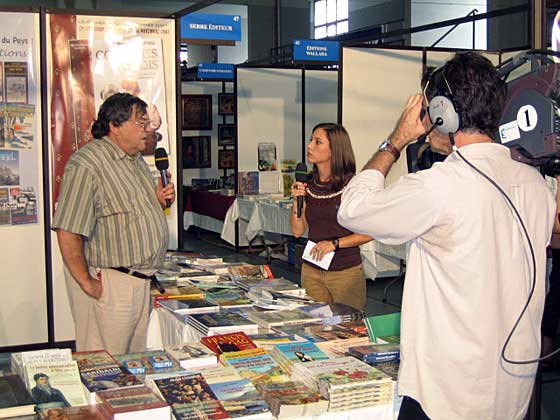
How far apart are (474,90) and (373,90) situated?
220 inches

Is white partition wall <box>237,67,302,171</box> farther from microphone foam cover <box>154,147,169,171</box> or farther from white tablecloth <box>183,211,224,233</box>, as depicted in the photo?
microphone foam cover <box>154,147,169,171</box>

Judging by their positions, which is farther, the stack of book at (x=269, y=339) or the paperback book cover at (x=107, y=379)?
the stack of book at (x=269, y=339)

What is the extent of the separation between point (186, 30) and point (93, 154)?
8752 millimetres

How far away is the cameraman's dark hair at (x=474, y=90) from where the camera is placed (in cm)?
156

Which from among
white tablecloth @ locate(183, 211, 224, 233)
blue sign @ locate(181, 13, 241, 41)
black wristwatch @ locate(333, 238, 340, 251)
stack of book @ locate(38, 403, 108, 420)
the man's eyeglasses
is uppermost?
blue sign @ locate(181, 13, 241, 41)

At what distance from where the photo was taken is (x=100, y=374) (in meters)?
2.17

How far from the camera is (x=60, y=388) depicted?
81.0 inches

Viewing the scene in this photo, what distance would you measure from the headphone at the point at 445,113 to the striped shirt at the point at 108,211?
1722 mm

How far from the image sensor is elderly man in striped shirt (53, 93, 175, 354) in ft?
9.68

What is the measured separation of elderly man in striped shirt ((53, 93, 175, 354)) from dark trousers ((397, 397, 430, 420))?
5.32ft

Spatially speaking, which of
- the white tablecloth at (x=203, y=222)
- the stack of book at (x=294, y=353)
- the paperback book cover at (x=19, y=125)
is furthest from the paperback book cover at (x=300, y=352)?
the white tablecloth at (x=203, y=222)

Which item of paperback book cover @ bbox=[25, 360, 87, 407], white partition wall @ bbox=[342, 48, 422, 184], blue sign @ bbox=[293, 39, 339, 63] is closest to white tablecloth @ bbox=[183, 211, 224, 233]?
blue sign @ bbox=[293, 39, 339, 63]

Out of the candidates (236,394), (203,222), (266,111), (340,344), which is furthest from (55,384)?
(203,222)

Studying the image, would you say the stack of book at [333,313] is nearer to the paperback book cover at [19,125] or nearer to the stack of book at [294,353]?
the stack of book at [294,353]
